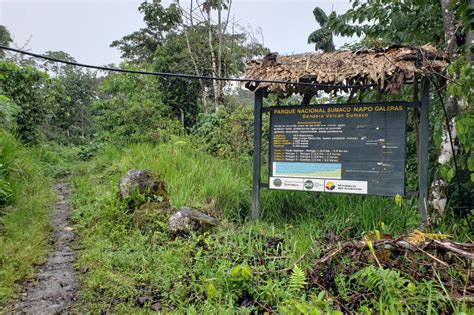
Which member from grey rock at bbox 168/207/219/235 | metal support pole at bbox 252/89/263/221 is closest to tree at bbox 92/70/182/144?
metal support pole at bbox 252/89/263/221

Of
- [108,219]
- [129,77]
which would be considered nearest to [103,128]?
[129,77]

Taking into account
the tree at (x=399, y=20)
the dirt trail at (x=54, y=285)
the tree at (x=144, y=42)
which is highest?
the tree at (x=144, y=42)

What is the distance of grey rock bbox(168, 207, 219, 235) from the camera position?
3.92 m

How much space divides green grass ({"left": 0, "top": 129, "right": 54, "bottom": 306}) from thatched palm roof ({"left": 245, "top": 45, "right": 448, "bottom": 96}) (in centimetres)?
292

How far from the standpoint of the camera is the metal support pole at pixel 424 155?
3740 mm

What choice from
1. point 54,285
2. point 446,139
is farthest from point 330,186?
point 54,285

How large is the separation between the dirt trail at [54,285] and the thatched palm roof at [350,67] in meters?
2.64

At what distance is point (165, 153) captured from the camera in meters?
6.46

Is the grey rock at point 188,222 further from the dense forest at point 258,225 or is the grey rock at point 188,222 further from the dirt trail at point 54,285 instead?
the dirt trail at point 54,285

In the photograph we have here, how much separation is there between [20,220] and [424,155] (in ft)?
16.1

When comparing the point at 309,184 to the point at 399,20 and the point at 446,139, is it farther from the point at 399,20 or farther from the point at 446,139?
the point at 399,20

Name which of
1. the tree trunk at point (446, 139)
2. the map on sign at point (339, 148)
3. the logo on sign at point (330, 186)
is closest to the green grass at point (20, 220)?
the map on sign at point (339, 148)

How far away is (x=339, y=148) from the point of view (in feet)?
13.4

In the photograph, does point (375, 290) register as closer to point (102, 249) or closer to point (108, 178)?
point (102, 249)
